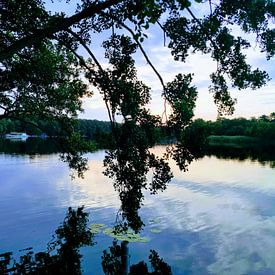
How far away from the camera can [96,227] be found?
71.8 feet

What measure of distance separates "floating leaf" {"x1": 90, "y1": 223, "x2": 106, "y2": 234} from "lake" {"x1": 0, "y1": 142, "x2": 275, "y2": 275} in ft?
1.78

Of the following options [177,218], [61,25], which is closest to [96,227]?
[177,218]

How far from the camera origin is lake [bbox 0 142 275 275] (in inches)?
666

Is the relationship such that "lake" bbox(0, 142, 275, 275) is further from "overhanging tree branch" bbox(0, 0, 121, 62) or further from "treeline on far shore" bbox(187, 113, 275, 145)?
"treeline on far shore" bbox(187, 113, 275, 145)

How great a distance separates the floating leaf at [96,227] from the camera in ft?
69.2

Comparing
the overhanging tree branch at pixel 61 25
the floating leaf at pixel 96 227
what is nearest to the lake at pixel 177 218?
the floating leaf at pixel 96 227

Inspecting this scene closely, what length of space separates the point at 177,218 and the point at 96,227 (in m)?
6.39

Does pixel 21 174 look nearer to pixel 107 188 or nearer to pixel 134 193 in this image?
pixel 107 188

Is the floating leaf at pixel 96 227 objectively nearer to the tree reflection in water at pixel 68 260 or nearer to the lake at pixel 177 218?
the lake at pixel 177 218

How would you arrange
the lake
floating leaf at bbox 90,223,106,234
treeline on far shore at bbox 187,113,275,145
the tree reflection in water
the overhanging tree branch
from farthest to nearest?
1. treeline on far shore at bbox 187,113,275,145
2. floating leaf at bbox 90,223,106,234
3. the lake
4. the tree reflection in water
5. the overhanging tree branch

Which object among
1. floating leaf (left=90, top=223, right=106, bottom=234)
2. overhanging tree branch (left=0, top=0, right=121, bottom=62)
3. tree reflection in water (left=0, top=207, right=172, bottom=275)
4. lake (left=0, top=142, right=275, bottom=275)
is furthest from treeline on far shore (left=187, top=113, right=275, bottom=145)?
overhanging tree branch (left=0, top=0, right=121, bottom=62)

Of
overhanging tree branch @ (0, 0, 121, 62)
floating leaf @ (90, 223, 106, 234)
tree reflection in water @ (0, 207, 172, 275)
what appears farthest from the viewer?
floating leaf @ (90, 223, 106, 234)

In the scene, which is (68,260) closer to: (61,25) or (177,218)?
(177,218)

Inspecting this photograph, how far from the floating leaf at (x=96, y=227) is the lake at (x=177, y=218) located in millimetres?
544
